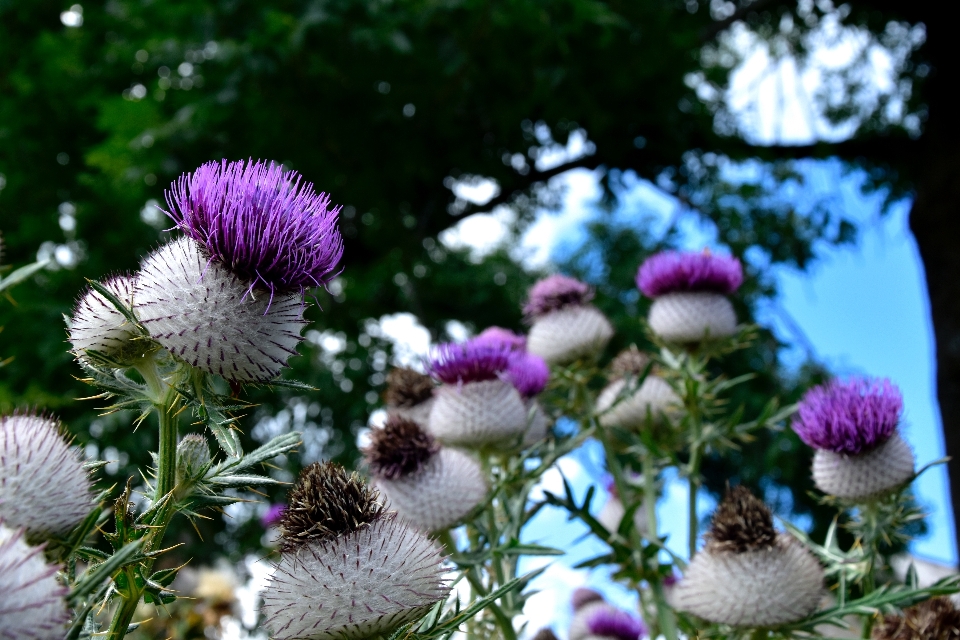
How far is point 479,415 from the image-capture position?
311 cm

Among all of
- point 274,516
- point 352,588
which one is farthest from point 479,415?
point 352,588

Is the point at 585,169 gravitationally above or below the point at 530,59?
above

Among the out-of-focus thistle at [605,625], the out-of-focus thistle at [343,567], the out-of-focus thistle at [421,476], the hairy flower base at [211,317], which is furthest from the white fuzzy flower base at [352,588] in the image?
the out-of-focus thistle at [605,625]

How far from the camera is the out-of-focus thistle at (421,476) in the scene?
2.60 m

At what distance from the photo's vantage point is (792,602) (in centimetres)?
244

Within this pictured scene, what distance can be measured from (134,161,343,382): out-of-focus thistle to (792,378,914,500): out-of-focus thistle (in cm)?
196

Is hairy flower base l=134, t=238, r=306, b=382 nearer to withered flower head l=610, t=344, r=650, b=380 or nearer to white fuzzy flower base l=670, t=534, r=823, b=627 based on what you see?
white fuzzy flower base l=670, t=534, r=823, b=627

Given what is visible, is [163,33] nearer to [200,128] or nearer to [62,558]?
[200,128]

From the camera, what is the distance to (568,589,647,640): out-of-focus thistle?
3586mm

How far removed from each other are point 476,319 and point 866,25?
7.59m

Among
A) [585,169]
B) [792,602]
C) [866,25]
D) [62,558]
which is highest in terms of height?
[866,25]

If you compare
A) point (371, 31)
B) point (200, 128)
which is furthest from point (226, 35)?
point (371, 31)

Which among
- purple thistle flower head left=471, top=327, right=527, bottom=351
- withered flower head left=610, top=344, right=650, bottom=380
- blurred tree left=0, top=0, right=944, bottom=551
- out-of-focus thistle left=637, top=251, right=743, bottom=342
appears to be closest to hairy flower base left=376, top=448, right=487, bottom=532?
purple thistle flower head left=471, top=327, right=527, bottom=351

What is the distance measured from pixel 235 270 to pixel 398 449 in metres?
1.23
